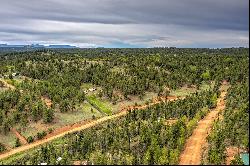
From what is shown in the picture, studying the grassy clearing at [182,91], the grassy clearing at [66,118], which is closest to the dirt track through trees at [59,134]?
the grassy clearing at [66,118]

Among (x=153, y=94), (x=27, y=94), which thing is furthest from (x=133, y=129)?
(x=153, y=94)

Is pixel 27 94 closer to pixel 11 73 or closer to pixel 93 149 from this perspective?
pixel 11 73

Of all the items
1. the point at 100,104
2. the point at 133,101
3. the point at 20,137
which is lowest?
the point at 20,137

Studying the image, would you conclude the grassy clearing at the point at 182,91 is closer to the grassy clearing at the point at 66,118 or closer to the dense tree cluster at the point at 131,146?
the grassy clearing at the point at 66,118

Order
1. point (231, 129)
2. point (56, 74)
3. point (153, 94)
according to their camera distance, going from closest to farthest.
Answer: point (231, 129)
point (153, 94)
point (56, 74)

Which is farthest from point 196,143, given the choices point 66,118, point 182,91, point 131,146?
point 182,91

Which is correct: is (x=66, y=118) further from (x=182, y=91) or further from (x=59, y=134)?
(x=182, y=91)

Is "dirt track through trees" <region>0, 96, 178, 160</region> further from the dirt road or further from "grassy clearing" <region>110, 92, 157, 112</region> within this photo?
the dirt road
